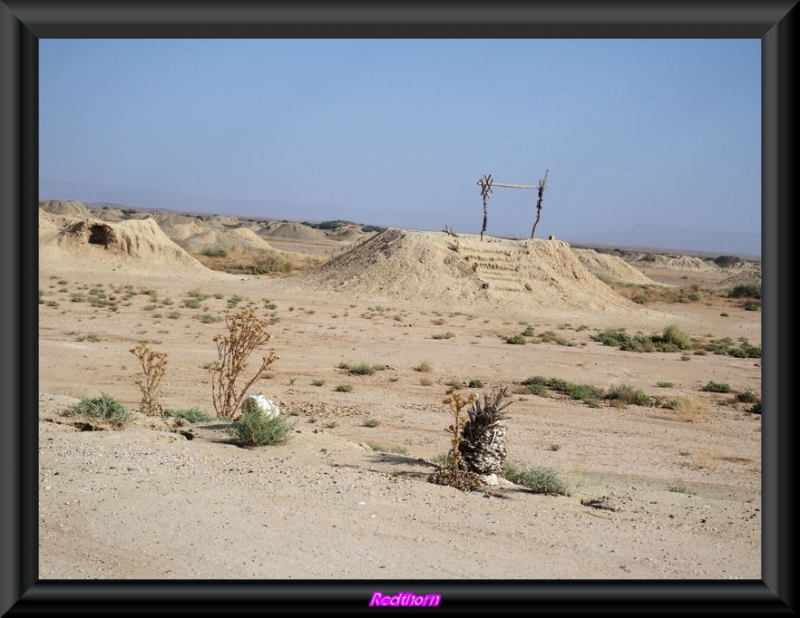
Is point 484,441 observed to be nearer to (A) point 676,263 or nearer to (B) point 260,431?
(B) point 260,431

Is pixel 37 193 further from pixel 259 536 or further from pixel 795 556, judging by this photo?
pixel 795 556

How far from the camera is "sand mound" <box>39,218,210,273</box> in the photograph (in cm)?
3169

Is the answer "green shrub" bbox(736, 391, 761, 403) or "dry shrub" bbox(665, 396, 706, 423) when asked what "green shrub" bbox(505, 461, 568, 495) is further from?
"green shrub" bbox(736, 391, 761, 403)

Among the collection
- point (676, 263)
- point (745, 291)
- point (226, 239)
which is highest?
point (226, 239)

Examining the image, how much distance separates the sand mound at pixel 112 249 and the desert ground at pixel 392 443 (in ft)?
8.79

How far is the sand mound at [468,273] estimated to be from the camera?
91.2 ft

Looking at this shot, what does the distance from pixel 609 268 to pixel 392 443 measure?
132 feet

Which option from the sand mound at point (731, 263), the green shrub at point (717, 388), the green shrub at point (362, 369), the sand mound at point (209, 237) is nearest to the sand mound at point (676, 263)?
the sand mound at point (731, 263)

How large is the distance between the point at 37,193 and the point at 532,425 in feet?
28.9

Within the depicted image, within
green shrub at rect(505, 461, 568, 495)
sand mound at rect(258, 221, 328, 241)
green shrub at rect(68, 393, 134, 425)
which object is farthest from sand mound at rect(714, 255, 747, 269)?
green shrub at rect(68, 393, 134, 425)

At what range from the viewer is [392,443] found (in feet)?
28.6

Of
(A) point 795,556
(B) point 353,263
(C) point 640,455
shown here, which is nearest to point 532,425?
(C) point 640,455

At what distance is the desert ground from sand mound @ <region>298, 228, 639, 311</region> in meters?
0.13

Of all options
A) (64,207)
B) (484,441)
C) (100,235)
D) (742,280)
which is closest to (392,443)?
(484,441)
